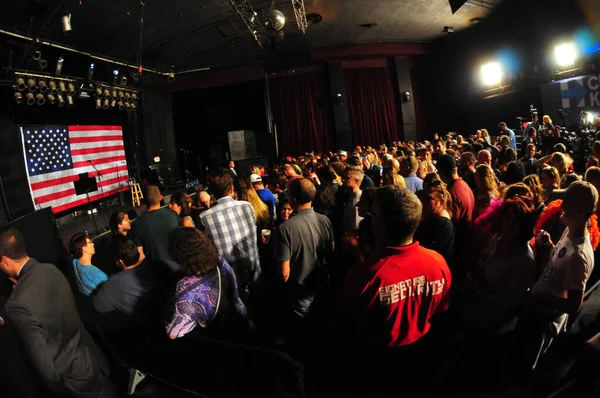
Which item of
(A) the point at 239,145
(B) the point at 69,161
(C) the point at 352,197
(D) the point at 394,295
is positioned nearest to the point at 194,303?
(D) the point at 394,295

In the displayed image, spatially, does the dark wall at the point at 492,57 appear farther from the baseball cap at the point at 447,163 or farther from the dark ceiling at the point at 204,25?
the baseball cap at the point at 447,163

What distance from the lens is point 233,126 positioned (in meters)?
13.1

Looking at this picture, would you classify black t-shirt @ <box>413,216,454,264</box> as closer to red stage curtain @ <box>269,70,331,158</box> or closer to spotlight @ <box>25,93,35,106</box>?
spotlight @ <box>25,93,35,106</box>

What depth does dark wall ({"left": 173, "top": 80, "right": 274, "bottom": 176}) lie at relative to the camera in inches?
504

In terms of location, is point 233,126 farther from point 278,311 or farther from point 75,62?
point 278,311

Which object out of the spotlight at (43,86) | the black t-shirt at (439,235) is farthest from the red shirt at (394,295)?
the spotlight at (43,86)

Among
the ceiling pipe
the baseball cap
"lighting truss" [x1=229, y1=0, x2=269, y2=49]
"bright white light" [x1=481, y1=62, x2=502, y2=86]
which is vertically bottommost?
the baseball cap

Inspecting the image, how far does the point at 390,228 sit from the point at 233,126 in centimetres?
1236

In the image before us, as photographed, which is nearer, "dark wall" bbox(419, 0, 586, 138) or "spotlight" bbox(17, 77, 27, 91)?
"spotlight" bbox(17, 77, 27, 91)

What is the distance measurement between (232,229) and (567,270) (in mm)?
2147

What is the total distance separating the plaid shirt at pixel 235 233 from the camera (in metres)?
2.77

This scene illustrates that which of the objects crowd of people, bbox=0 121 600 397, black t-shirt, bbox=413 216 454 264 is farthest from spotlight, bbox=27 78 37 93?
black t-shirt, bbox=413 216 454 264

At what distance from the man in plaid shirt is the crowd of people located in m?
0.01

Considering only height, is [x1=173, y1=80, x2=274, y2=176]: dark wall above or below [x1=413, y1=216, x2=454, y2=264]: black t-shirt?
above
